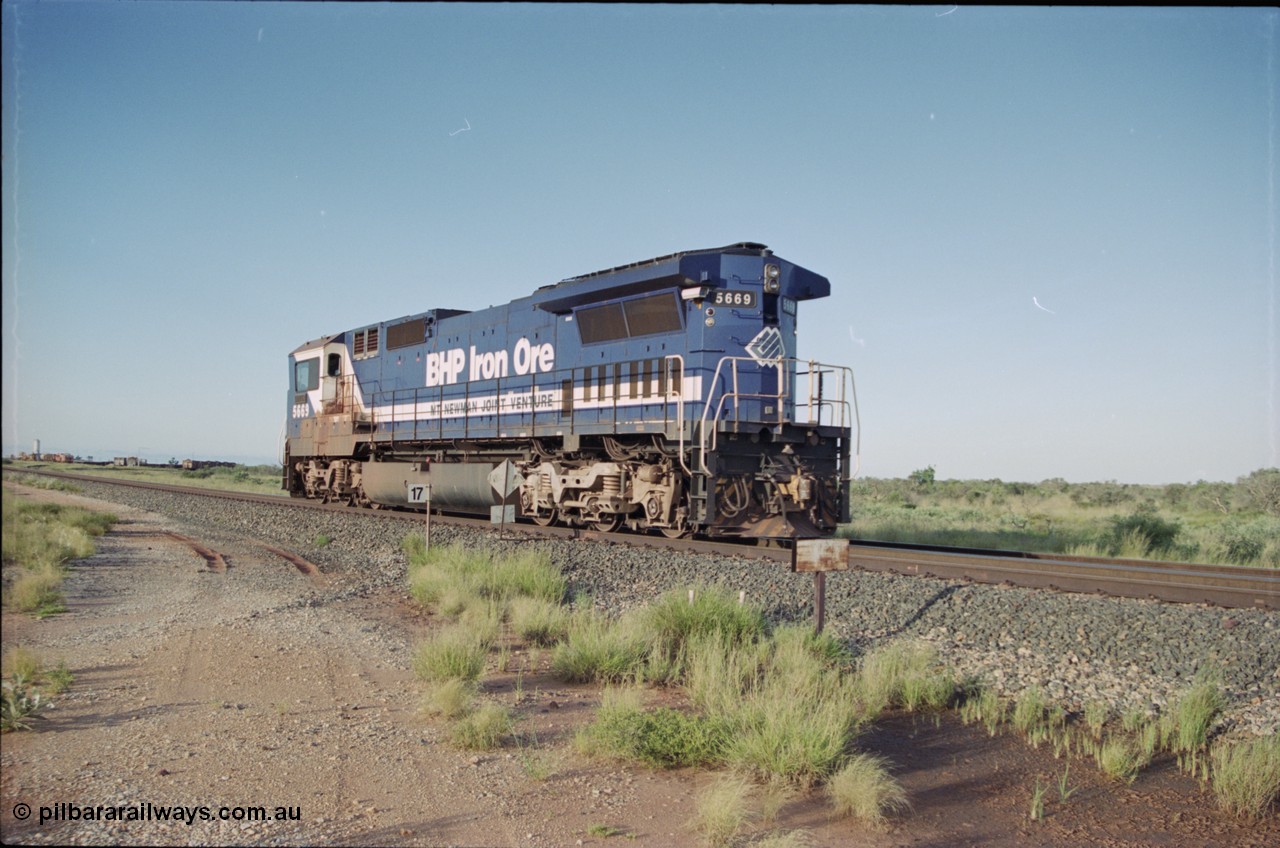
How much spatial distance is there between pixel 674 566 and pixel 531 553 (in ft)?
6.78

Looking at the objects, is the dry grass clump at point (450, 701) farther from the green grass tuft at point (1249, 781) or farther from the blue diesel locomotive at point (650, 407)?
the blue diesel locomotive at point (650, 407)

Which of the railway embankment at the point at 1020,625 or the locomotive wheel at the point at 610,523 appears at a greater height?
the locomotive wheel at the point at 610,523

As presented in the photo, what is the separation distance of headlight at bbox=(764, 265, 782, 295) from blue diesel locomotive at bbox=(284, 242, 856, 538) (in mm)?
34

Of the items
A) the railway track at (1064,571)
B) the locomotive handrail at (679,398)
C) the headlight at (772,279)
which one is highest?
the headlight at (772,279)

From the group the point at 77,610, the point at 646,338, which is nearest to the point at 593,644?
the point at 77,610

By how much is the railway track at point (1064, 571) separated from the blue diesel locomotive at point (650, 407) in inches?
22.1

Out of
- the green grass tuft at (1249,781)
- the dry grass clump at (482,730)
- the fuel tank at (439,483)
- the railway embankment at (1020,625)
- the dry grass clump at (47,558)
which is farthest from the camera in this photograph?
the fuel tank at (439,483)

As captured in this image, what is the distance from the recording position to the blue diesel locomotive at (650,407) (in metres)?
12.3

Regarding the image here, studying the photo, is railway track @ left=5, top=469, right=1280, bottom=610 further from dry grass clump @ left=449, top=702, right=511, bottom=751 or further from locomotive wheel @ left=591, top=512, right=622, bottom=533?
dry grass clump @ left=449, top=702, right=511, bottom=751

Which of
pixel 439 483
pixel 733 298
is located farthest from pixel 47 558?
pixel 733 298

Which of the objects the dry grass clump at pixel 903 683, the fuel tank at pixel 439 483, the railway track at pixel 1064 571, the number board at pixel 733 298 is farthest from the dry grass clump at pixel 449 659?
the fuel tank at pixel 439 483

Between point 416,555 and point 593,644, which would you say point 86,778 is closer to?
point 593,644

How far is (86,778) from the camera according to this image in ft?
14.9

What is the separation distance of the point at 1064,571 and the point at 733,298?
5.99 meters
